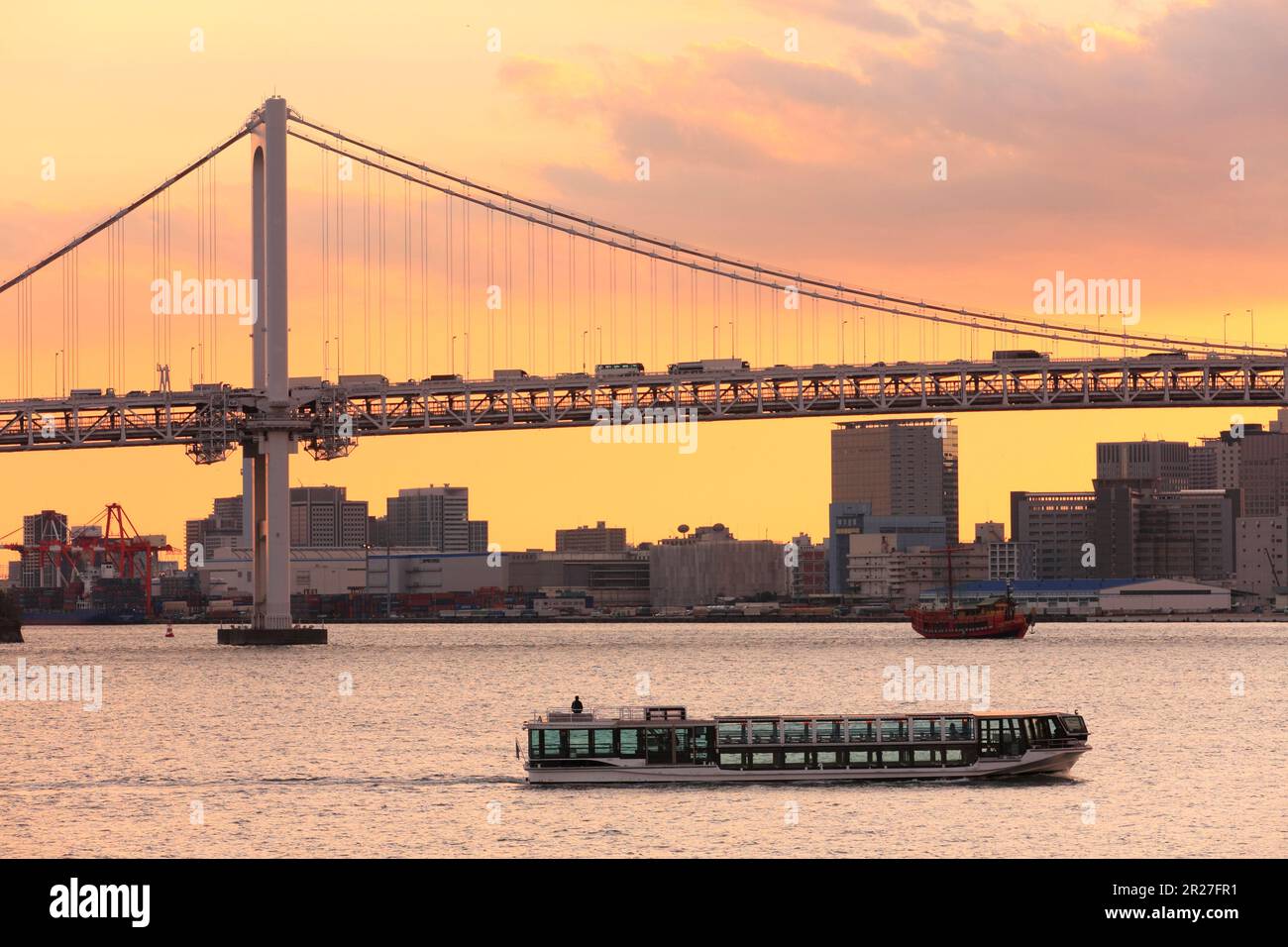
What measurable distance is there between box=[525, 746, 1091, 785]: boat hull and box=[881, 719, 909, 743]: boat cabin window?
847 millimetres

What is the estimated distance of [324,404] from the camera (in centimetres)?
10156

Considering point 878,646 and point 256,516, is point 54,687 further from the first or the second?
point 878,646

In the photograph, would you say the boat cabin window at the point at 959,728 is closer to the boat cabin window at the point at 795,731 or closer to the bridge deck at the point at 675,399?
the boat cabin window at the point at 795,731

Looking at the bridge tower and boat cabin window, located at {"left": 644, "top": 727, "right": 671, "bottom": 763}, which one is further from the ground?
the bridge tower

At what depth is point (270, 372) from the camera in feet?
320

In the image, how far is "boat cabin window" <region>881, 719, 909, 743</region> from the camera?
41469 millimetres

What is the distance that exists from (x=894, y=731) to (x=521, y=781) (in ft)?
25.5

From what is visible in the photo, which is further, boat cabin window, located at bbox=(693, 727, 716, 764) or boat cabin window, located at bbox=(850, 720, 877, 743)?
boat cabin window, located at bbox=(850, 720, 877, 743)

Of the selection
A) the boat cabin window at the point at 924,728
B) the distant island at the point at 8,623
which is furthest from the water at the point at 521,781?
the distant island at the point at 8,623

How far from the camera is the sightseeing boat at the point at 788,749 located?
40.5 meters

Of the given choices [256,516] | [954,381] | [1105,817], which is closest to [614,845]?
[1105,817]

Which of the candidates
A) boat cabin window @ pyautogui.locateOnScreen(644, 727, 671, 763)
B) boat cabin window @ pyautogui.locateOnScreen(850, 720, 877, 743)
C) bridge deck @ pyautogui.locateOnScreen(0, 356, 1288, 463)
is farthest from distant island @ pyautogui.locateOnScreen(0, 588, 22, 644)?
boat cabin window @ pyautogui.locateOnScreen(850, 720, 877, 743)

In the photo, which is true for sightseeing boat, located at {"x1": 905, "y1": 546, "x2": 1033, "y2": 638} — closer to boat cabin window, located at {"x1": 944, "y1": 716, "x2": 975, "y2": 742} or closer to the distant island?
the distant island
